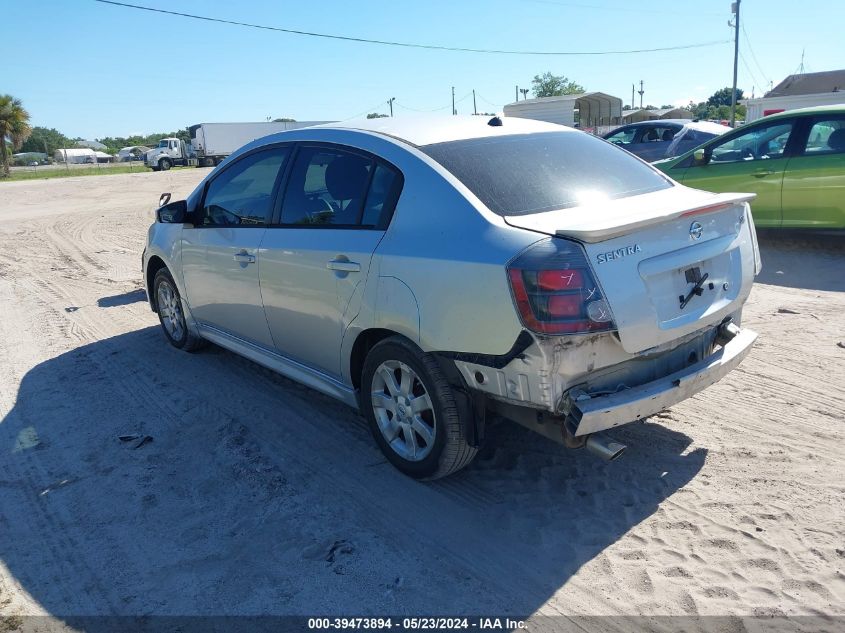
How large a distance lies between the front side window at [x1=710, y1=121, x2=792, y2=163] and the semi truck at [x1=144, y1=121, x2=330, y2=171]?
137ft

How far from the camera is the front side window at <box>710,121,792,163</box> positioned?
26.5ft

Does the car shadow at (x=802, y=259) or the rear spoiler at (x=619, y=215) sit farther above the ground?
the rear spoiler at (x=619, y=215)

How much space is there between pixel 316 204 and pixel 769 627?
3077 mm

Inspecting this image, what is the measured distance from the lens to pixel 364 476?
3.72 metres

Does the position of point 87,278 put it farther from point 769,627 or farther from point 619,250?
point 769,627

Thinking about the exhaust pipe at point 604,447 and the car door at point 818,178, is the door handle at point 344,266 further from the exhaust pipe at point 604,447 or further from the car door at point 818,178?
the car door at point 818,178

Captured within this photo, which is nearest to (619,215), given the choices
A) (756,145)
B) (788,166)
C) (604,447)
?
(604,447)

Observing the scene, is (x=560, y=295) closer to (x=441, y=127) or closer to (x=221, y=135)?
(x=441, y=127)

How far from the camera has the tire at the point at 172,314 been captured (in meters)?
5.72

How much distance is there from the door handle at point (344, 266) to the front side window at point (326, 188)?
225 millimetres

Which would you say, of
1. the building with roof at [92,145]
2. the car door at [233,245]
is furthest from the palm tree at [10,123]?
the building with roof at [92,145]

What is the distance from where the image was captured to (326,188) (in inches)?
157

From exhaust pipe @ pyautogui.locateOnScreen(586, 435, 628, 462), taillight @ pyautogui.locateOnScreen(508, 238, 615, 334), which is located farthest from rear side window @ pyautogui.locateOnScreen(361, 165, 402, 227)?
exhaust pipe @ pyautogui.locateOnScreen(586, 435, 628, 462)

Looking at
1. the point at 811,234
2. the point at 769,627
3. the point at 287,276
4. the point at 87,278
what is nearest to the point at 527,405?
the point at 769,627
